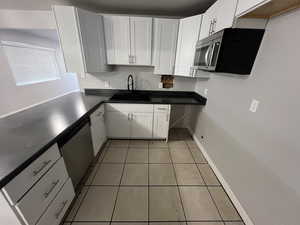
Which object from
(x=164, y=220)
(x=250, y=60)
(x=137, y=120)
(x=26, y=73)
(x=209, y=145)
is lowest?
(x=164, y=220)

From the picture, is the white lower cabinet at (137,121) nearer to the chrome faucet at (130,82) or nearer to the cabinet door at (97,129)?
the cabinet door at (97,129)

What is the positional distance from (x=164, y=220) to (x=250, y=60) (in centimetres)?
184

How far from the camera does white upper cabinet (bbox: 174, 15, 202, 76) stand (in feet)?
6.26

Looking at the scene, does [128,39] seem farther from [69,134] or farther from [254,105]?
[254,105]

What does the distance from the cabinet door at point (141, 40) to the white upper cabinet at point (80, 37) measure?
1.67 feet

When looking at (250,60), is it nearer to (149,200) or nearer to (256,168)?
(256,168)

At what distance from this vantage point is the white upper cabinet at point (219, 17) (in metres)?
1.20

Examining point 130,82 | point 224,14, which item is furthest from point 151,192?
point 224,14

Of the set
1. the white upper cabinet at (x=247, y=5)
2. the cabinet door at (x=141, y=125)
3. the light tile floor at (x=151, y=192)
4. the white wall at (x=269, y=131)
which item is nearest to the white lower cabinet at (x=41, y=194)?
the light tile floor at (x=151, y=192)

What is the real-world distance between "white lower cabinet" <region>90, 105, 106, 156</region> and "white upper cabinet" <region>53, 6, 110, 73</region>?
2.26 ft

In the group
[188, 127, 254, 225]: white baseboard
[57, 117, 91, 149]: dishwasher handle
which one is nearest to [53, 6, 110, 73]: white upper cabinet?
[57, 117, 91, 149]: dishwasher handle

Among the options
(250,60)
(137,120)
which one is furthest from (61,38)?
(250,60)

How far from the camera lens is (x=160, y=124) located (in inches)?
95.5

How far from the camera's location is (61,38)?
5.68 ft
